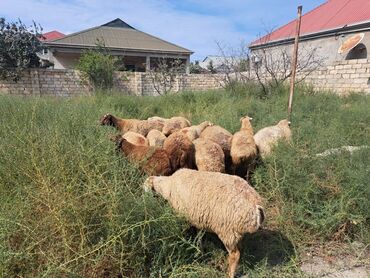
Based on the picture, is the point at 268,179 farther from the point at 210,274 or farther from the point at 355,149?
the point at 210,274

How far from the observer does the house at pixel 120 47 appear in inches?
918

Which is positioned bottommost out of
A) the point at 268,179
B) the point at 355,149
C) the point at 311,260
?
the point at 311,260

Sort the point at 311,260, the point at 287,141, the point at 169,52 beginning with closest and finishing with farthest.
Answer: the point at 311,260
the point at 287,141
the point at 169,52

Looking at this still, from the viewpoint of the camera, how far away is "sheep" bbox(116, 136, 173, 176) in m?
3.81

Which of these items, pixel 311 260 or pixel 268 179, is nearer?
pixel 311 260

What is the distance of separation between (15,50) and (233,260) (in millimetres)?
14265

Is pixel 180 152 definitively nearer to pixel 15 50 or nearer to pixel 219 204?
pixel 219 204

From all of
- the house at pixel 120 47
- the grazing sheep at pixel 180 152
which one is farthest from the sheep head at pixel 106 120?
the house at pixel 120 47

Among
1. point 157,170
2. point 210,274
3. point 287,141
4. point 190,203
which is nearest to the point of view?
point 210,274

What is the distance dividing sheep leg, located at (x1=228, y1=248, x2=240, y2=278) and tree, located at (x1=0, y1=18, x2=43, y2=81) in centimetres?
1304

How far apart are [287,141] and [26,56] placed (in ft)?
43.1

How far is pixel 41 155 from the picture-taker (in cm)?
311

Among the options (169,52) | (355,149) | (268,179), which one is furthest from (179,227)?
(169,52)

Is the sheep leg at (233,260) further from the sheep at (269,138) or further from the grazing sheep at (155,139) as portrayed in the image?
the grazing sheep at (155,139)
